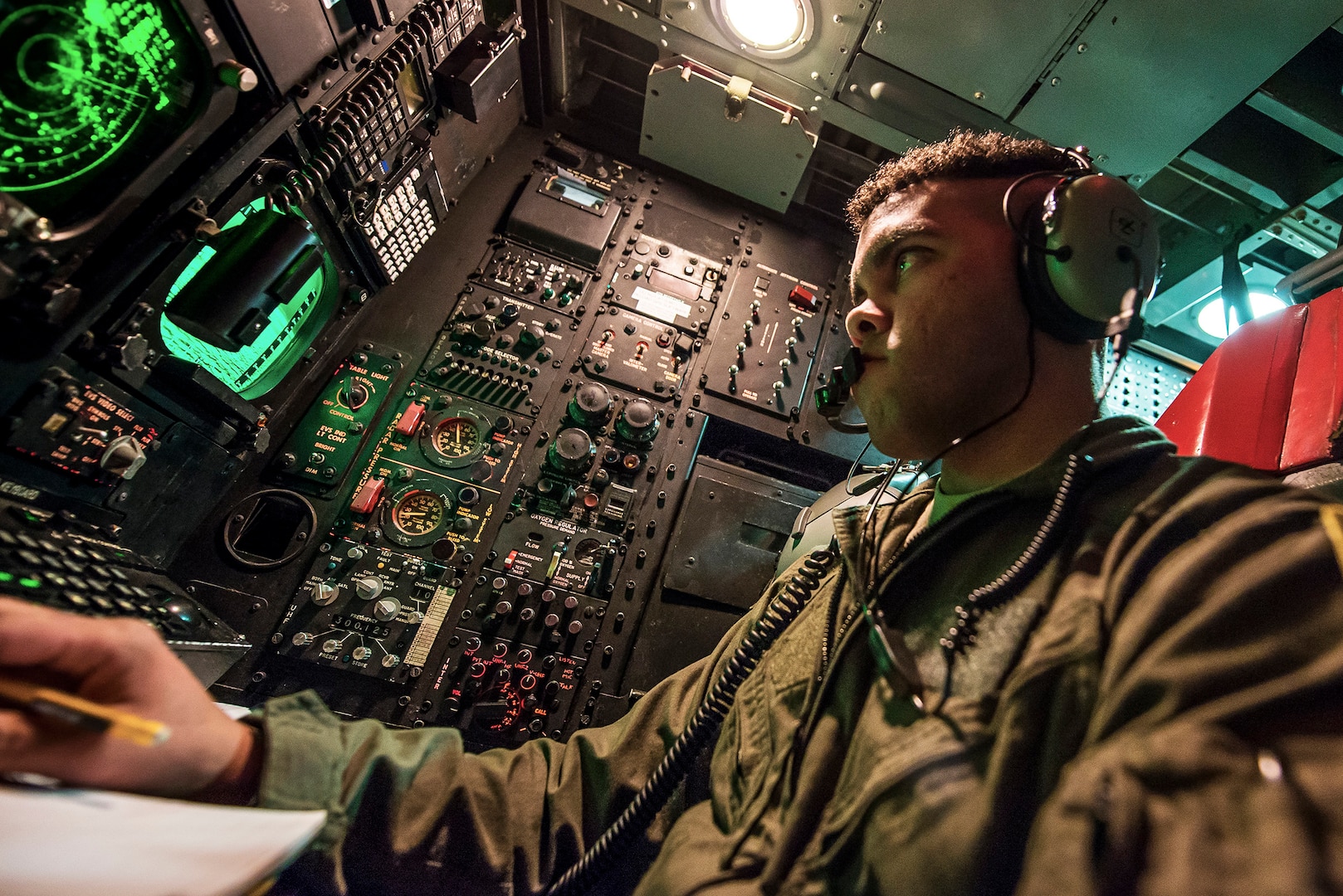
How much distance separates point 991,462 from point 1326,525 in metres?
0.52

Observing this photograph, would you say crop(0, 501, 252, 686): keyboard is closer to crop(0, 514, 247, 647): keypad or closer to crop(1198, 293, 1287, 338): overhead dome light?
crop(0, 514, 247, 647): keypad

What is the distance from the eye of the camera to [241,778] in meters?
0.87

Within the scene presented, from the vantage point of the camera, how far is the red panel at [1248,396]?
1.60m

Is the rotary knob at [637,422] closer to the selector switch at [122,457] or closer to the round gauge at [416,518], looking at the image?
the round gauge at [416,518]

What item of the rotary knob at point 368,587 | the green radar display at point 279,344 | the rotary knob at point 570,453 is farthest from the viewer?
the rotary knob at point 570,453

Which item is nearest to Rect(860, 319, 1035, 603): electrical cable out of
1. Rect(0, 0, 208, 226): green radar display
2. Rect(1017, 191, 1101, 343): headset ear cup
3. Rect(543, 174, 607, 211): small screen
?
Rect(1017, 191, 1101, 343): headset ear cup

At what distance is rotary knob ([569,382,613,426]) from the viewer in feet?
7.63

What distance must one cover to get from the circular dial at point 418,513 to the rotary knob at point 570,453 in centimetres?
47

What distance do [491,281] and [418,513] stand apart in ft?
3.74

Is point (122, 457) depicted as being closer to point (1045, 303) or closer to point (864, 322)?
point (864, 322)

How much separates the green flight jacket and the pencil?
0.31 m

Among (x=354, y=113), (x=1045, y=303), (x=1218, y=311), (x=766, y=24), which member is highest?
(x=1218, y=311)

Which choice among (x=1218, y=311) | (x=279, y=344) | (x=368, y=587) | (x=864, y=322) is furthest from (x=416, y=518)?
(x=1218, y=311)

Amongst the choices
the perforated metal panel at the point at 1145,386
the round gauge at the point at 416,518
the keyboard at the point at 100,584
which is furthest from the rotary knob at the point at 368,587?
the perforated metal panel at the point at 1145,386
